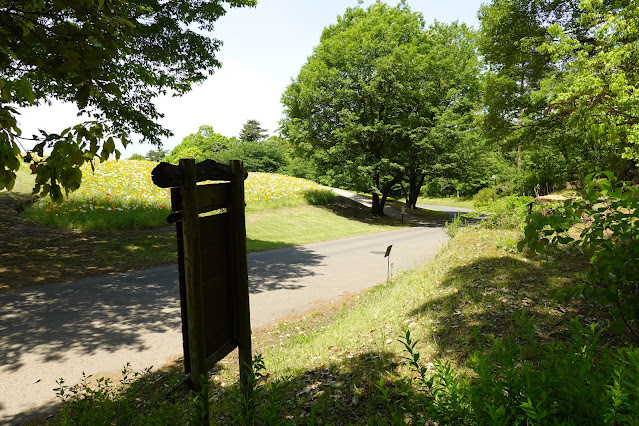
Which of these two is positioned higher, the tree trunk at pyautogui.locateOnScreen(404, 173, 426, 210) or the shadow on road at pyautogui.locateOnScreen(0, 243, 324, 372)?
the tree trunk at pyautogui.locateOnScreen(404, 173, 426, 210)

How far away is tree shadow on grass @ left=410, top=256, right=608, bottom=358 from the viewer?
4539 millimetres

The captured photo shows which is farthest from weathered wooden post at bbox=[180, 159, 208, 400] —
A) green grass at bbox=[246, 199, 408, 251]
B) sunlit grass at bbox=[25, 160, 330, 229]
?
sunlit grass at bbox=[25, 160, 330, 229]

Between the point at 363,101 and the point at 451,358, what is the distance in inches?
874

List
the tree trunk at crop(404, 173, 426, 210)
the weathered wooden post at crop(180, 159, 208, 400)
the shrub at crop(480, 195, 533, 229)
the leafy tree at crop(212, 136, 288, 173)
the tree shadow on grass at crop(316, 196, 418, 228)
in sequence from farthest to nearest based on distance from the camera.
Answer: the leafy tree at crop(212, 136, 288, 173)
the tree trunk at crop(404, 173, 426, 210)
the tree shadow on grass at crop(316, 196, 418, 228)
the shrub at crop(480, 195, 533, 229)
the weathered wooden post at crop(180, 159, 208, 400)

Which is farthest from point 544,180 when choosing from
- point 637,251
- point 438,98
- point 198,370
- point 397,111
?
point 198,370

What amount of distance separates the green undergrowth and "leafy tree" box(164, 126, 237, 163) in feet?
208

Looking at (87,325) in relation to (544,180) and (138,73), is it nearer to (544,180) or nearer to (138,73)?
(138,73)

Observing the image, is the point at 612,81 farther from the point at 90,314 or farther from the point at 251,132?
the point at 251,132

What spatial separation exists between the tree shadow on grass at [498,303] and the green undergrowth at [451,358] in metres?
0.02

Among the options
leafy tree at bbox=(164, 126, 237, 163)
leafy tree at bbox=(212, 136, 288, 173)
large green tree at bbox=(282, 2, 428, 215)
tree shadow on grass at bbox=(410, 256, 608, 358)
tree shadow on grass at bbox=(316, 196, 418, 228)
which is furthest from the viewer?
leafy tree at bbox=(164, 126, 237, 163)

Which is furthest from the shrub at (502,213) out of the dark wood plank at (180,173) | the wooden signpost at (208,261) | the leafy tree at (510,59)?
the dark wood plank at (180,173)

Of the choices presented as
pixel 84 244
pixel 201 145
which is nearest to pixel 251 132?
pixel 201 145

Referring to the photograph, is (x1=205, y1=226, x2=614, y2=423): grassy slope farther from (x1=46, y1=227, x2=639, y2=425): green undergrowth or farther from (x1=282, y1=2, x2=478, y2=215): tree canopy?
(x1=282, y1=2, x2=478, y2=215): tree canopy

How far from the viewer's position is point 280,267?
11.0m
